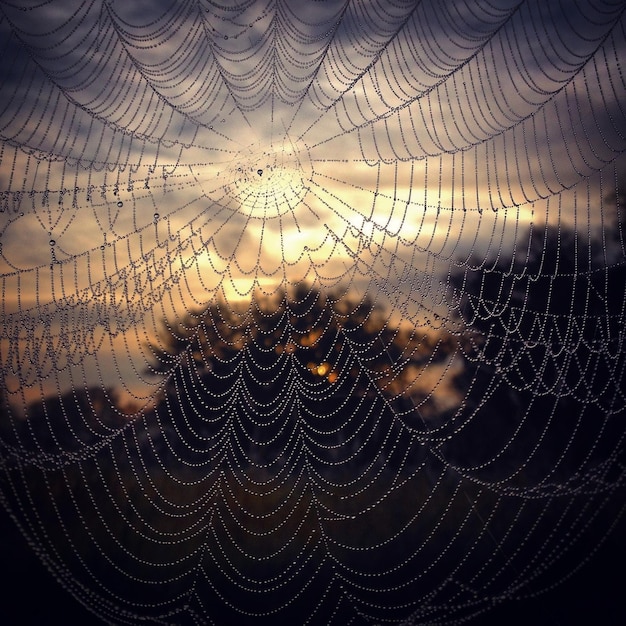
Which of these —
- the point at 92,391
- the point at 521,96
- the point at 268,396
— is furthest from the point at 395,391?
the point at 521,96

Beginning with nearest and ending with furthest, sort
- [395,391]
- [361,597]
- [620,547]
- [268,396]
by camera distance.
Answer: [620,547] < [361,597] < [268,396] < [395,391]

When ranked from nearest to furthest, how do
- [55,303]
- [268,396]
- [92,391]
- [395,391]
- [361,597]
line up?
[55,303] < [361,597] < [92,391] < [268,396] < [395,391]

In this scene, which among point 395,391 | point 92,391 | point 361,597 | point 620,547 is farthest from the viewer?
point 395,391

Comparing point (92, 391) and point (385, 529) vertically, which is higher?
point (92, 391)

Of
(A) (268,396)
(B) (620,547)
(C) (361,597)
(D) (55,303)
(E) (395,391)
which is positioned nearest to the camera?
(D) (55,303)

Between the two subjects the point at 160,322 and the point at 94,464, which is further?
the point at 160,322

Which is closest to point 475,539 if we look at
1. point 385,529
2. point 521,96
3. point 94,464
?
point 385,529

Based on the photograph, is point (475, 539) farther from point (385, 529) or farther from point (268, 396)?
point (268, 396)

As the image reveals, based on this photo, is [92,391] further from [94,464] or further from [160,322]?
[160,322]

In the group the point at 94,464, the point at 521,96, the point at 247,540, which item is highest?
the point at 521,96
